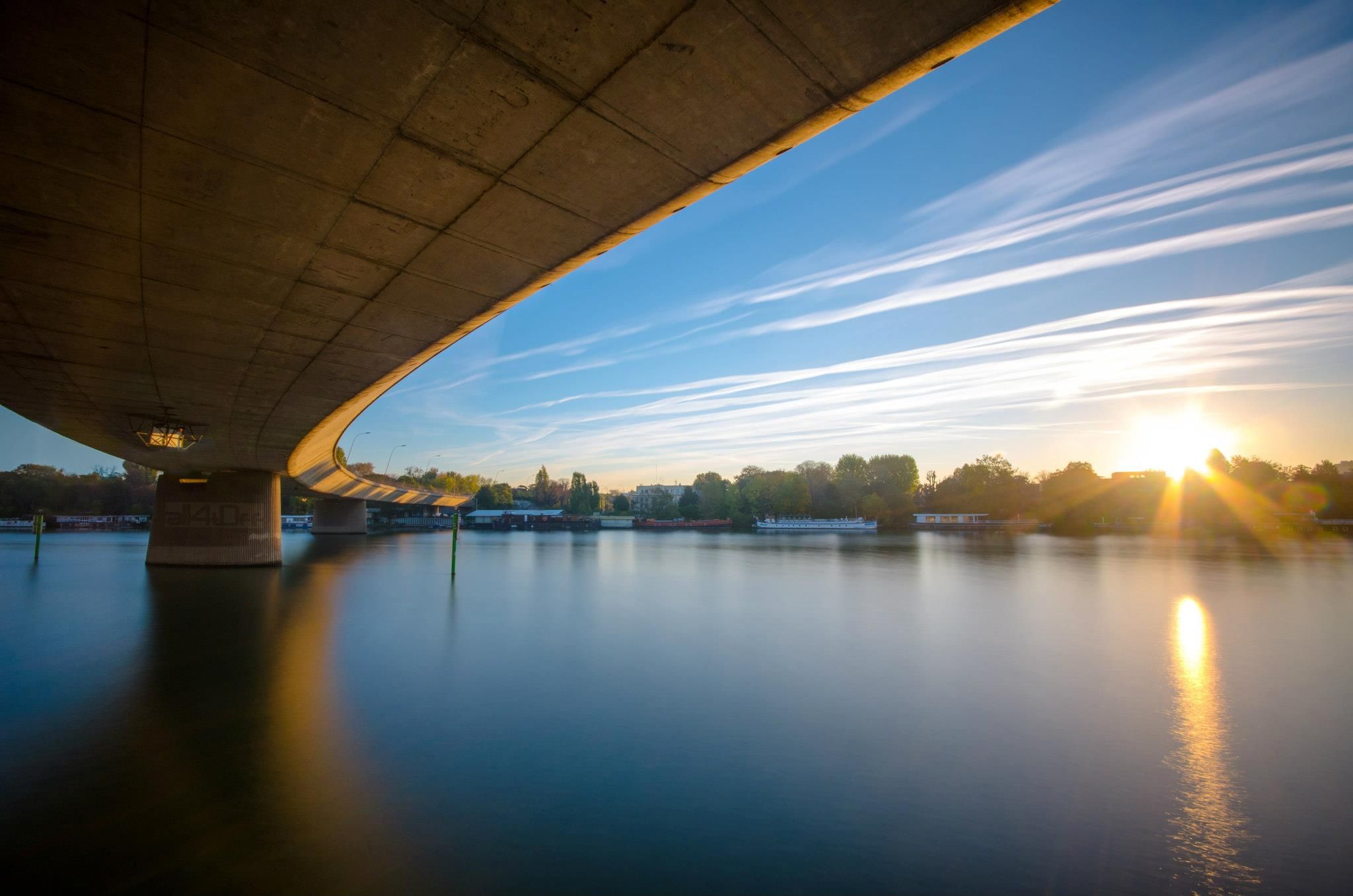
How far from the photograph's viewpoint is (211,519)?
33.6 meters

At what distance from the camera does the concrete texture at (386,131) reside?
4027mm

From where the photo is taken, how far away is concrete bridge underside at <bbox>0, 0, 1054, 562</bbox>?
403cm

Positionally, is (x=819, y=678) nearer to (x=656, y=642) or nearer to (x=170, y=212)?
(x=656, y=642)

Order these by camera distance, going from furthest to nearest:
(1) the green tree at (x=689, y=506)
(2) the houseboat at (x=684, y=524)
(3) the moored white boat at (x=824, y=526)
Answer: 1. (1) the green tree at (x=689, y=506)
2. (2) the houseboat at (x=684, y=524)
3. (3) the moored white boat at (x=824, y=526)

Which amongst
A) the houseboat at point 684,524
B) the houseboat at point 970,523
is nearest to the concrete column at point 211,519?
the houseboat at point 684,524

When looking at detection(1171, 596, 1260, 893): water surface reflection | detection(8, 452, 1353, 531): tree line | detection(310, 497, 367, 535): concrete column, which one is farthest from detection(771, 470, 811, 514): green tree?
detection(1171, 596, 1260, 893): water surface reflection

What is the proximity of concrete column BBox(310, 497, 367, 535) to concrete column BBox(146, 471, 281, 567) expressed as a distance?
49.2 metres

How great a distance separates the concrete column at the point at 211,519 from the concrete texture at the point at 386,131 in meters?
27.6

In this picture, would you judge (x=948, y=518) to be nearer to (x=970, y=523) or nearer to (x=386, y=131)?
(x=970, y=523)

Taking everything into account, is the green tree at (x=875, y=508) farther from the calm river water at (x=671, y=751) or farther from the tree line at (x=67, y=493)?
the tree line at (x=67, y=493)

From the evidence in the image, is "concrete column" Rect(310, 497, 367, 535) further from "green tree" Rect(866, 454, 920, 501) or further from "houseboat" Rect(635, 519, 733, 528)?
"green tree" Rect(866, 454, 920, 501)

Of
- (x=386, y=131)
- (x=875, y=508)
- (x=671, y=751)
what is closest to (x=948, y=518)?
(x=875, y=508)

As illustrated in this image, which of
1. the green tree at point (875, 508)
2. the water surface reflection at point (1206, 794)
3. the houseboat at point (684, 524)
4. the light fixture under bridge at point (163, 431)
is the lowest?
the houseboat at point (684, 524)

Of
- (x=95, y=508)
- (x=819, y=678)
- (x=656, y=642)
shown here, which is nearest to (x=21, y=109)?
(x=819, y=678)
